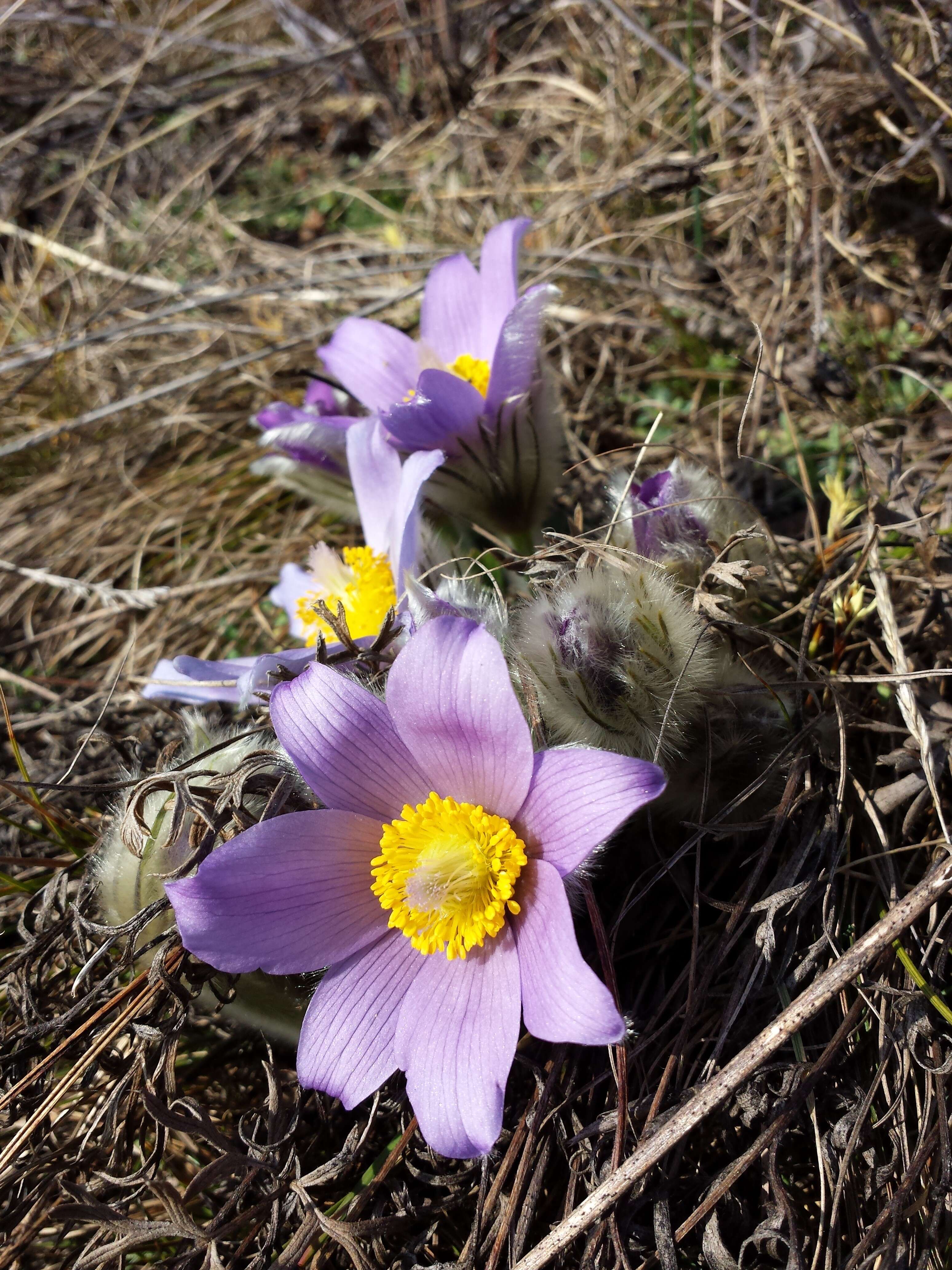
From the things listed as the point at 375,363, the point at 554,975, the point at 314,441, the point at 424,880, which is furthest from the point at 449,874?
the point at 375,363

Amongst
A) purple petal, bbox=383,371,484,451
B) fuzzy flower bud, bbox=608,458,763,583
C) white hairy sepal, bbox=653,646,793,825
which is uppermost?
purple petal, bbox=383,371,484,451

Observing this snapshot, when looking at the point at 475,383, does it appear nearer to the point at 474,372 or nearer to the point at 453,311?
the point at 474,372

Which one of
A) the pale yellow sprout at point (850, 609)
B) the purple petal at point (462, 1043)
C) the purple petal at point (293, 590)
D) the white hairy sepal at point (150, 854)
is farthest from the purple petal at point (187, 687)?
the pale yellow sprout at point (850, 609)

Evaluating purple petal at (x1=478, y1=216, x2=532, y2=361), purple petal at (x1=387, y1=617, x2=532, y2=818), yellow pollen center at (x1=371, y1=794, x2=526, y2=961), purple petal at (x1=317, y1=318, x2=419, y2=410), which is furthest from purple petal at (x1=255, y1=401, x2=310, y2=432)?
yellow pollen center at (x1=371, y1=794, x2=526, y2=961)

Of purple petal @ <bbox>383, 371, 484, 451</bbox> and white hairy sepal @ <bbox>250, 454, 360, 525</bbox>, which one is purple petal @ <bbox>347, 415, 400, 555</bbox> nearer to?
purple petal @ <bbox>383, 371, 484, 451</bbox>

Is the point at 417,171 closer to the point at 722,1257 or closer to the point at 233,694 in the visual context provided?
the point at 233,694

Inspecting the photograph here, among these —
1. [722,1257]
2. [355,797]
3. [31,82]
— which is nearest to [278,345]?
[355,797]

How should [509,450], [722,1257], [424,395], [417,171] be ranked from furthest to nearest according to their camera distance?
[417,171], [509,450], [424,395], [722,1257]
